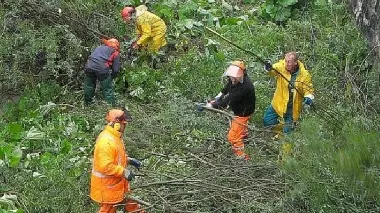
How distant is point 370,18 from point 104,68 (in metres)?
4.42

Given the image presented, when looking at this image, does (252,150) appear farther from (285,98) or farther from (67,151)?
(67,151)

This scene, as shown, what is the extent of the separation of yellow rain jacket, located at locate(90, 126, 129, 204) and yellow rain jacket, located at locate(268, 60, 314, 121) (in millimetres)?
2547

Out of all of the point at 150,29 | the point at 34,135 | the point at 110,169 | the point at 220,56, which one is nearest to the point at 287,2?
the point at 220,56

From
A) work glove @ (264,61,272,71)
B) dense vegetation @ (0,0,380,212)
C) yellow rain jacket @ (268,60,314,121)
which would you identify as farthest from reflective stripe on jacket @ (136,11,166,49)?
work glove @ (264,61,272,71)

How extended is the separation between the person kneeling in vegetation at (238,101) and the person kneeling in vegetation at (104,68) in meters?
2.01

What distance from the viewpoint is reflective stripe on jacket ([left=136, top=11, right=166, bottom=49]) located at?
10836 mm

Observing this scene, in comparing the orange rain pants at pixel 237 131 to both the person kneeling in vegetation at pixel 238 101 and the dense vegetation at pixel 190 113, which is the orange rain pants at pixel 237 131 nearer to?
the person kneeling in vegetation at pixel 238 101

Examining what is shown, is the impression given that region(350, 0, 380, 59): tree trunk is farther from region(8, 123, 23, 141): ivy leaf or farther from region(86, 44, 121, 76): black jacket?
region(8, 123, 23, 141): ivy leaf

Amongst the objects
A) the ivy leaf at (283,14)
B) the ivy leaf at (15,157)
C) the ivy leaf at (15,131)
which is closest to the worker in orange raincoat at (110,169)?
the ivy leaf at (15,157)

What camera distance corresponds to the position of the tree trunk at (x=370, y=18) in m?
10.6

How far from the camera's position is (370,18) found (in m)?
11.0

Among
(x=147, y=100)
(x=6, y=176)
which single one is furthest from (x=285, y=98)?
(x=6, y=176)

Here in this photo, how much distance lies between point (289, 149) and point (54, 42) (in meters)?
4.76

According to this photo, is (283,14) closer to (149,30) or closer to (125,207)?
(149,30)
